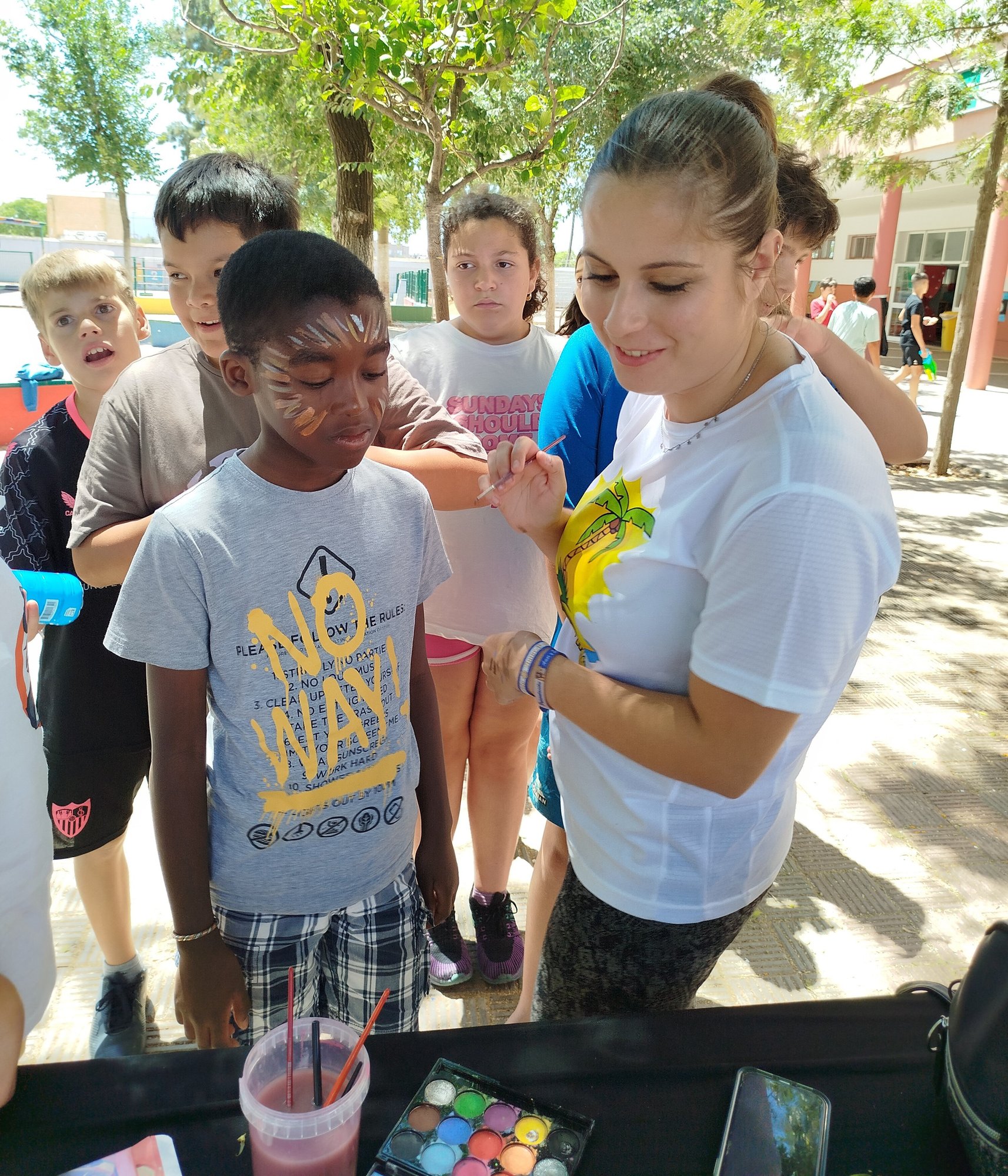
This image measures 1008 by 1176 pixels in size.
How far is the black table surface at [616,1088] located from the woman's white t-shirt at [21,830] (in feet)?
0.42

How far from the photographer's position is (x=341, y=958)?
1389 mm

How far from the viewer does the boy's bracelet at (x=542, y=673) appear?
4.33ft

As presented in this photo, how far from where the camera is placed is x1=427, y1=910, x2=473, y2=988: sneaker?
7.48ft

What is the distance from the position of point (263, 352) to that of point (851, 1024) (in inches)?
47.7

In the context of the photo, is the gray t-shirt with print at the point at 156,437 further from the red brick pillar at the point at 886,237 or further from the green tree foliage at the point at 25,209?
the green tree foliage at the point at 25,209

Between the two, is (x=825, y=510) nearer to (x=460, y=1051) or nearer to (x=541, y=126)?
(x=460, y=1051)

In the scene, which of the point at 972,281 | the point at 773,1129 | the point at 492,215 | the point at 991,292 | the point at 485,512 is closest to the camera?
the point at 773,1129

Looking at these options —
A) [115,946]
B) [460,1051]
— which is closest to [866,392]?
[460,1051]

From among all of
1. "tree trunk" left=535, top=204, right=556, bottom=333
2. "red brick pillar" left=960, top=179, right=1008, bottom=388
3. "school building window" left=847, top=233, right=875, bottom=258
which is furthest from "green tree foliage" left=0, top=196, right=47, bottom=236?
"red brick pillar" left=960, top=179, right=1008, bottom=388

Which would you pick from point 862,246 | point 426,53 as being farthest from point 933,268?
point 426,53

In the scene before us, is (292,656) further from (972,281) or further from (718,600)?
(972,281)

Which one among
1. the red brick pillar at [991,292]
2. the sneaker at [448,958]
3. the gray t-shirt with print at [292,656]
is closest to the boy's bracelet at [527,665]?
the gray t-shirt with print at [292,656]

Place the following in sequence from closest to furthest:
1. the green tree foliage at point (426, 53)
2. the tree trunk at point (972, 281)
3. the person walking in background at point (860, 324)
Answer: the green tree foliage at point (426, 53), the tree trunk at point (972, 281), the person walking in background at point (860, 324)

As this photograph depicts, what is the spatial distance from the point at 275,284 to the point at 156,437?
0.45 m
